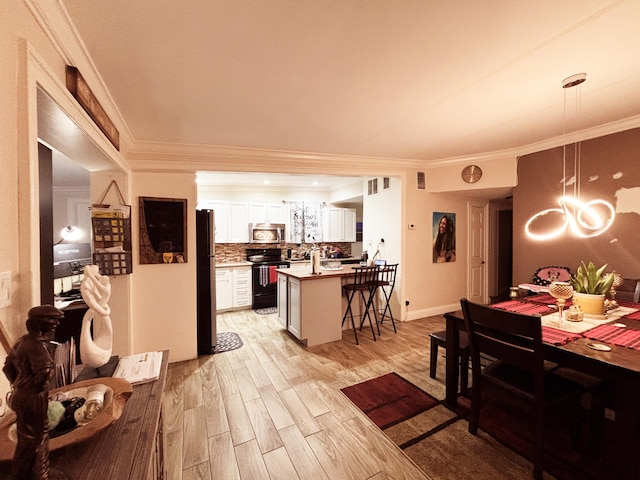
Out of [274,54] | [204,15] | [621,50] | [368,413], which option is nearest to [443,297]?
[368,413]

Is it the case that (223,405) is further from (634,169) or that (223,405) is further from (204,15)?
(634,169)

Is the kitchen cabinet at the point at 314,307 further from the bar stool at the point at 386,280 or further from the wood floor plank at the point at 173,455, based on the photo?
the wood floor plank at the point at 173,455

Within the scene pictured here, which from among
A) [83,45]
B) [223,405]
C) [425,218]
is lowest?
[223,405]

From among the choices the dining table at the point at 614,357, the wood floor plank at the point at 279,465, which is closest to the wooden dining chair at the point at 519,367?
the dining table at the point at 614,357

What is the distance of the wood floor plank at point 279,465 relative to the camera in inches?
62.1

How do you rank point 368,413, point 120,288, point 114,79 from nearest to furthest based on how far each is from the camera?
1. point 114,79
2. point 368,413
3. point 120,288

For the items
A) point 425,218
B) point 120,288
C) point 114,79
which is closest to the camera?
point 114,79

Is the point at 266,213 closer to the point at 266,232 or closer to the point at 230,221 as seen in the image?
the point at 266,232

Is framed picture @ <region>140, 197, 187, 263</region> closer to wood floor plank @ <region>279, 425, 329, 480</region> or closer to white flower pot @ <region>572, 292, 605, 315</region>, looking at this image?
wood floor plank @ <region>279, 425, 329, 480</region>

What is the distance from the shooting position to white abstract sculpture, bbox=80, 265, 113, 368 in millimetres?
1189

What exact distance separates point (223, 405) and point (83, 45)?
2688mm

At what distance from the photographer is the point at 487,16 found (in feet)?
4.59

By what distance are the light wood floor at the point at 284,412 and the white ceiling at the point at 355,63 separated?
2554 mm

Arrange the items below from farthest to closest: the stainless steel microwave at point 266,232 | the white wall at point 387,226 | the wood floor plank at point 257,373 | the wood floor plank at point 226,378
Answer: the stainless steel microwave at point 266,232 → the white wall at point 387,226 → the wood floor plank at point 257,373 → the wood floor plank at point 226,378
